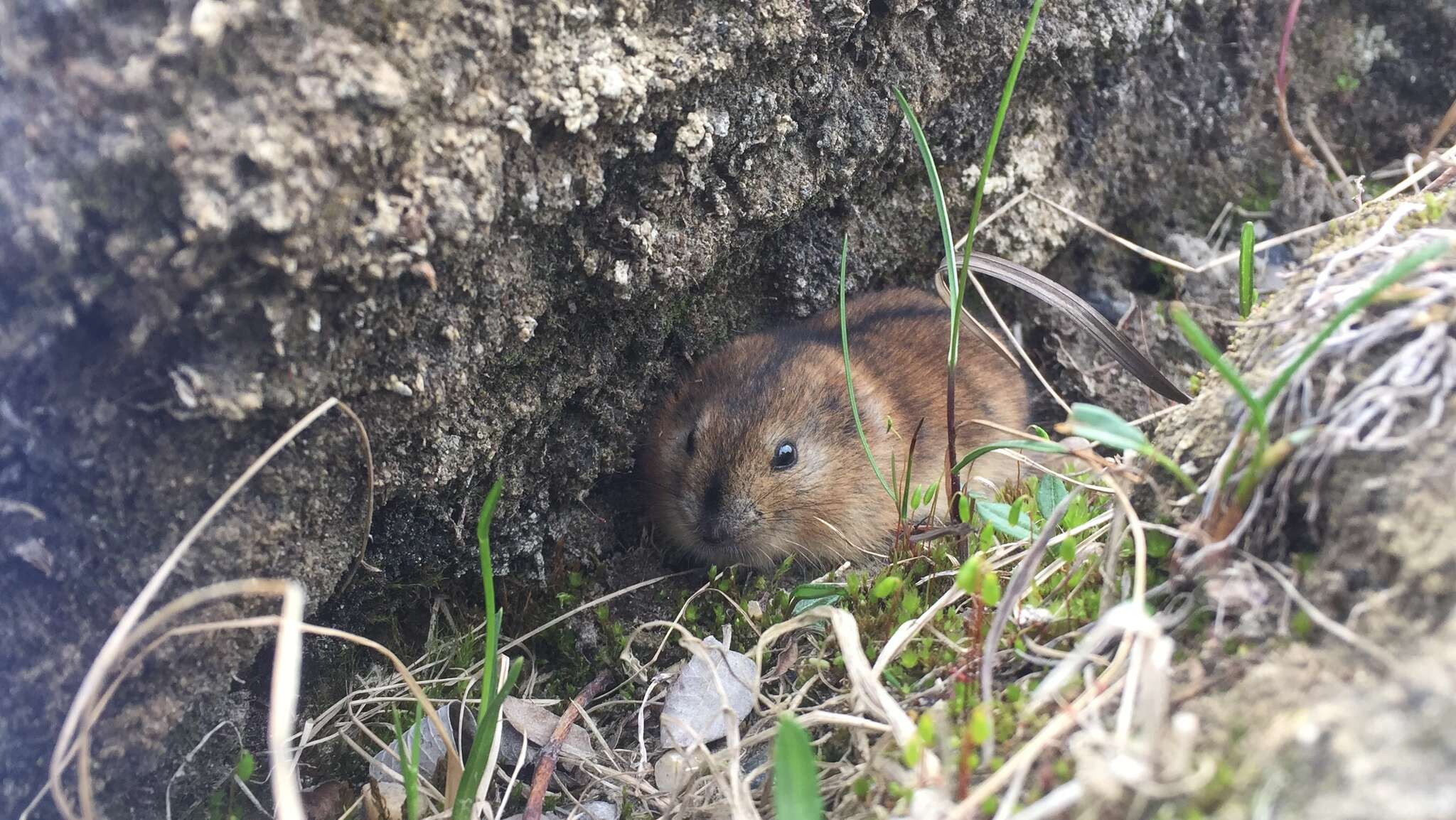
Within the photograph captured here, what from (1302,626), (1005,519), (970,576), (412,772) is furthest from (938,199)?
(412,772)

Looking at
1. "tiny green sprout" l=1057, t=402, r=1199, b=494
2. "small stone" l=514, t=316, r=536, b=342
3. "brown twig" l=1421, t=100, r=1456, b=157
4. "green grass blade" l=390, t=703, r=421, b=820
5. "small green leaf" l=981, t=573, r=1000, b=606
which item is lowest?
"green grass blade" l=390, t=703, r=421, b=820

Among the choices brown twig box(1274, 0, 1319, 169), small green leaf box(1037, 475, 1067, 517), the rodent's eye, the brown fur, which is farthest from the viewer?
brown twig box(1274, 0, 1319, 169)

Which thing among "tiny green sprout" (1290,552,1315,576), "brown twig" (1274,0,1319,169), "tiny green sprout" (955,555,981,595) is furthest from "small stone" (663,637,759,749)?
"brown twig" (1274,0,1319,169)

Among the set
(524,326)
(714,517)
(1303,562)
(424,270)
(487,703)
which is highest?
(424,270)

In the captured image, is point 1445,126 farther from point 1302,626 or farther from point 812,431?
point 1302,626

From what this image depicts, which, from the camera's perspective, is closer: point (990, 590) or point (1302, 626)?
point (1302, 626)

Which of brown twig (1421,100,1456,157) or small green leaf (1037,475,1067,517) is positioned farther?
brown twig (1421,100,1456,157)

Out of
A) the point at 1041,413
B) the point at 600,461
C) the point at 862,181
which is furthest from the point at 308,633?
the point at 1041,413

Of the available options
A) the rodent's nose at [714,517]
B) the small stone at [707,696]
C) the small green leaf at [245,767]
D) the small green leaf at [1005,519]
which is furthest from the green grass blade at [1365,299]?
the small green leaf at [245,767]

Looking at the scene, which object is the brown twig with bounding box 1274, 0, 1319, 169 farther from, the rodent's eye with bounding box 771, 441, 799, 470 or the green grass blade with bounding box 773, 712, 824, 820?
the green grass blade with bounding box 773, 712, 824, 820
